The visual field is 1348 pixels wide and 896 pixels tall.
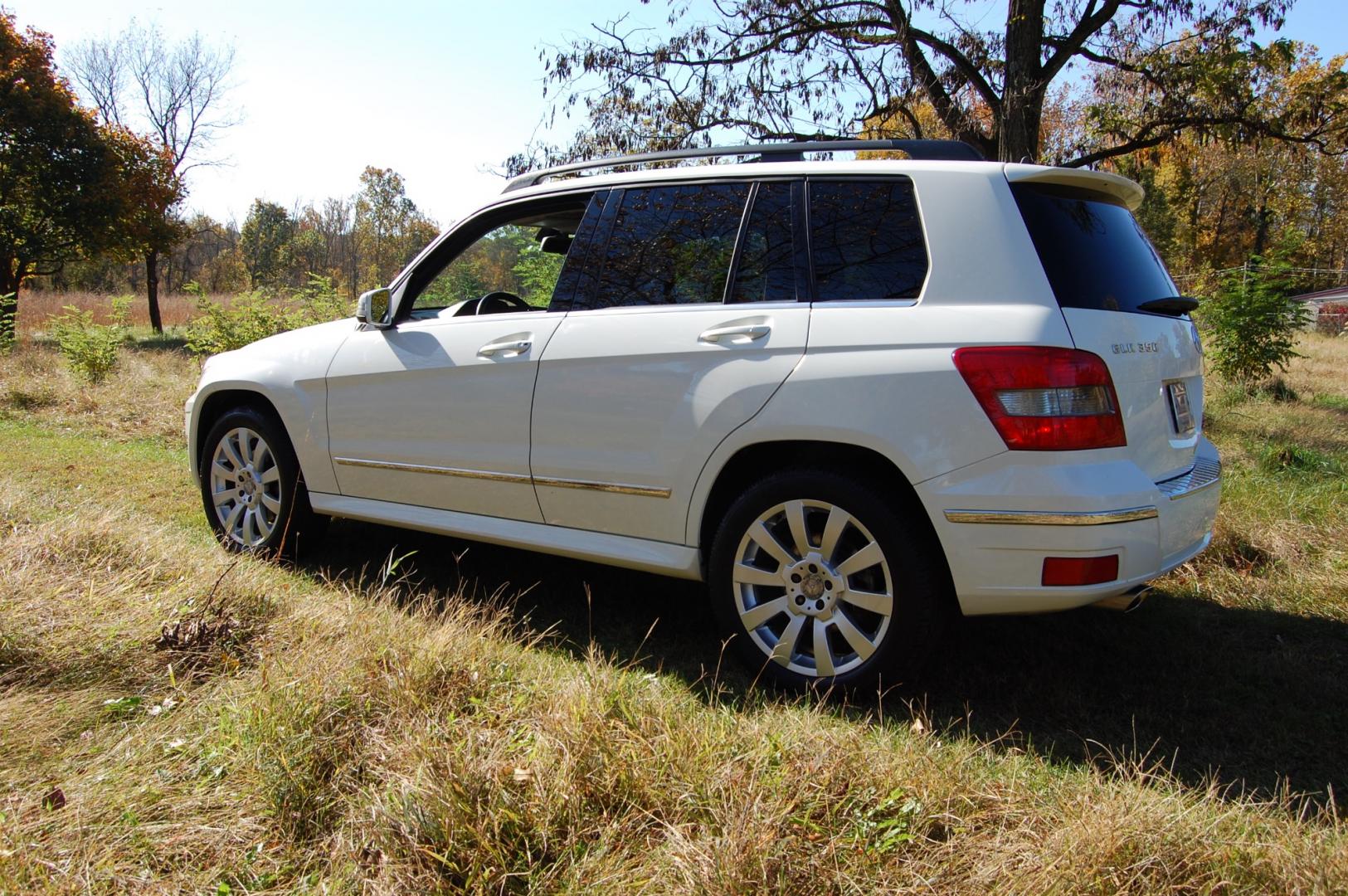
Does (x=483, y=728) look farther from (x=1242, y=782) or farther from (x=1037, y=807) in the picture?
(x=1242, y=782)

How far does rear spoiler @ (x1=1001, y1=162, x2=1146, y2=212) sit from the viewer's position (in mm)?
3033

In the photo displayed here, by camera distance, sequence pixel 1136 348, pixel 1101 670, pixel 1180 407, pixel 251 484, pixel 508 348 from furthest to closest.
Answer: pixel 251 484 < pixel 508 348 < pixel 1101 670 < pixel 1180 407 < pixel 1136 348

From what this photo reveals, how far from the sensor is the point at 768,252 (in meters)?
3.34

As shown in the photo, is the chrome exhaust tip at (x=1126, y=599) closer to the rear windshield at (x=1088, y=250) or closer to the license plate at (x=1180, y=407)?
the license plate at (x=1180, y=407)

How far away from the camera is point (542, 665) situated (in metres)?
3.30

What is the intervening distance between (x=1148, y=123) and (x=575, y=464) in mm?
8673

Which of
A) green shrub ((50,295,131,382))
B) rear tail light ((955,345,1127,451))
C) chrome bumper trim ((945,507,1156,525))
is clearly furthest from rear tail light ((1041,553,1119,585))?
green shrub ((50,295,131,382))

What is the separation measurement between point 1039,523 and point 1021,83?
739 cm

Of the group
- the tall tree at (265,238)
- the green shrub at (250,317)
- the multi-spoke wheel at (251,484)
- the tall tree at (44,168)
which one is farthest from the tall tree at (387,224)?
the multi-spoke wheel at (251,484)

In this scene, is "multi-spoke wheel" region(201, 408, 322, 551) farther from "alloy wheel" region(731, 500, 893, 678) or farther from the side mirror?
"alloy wheel" region(731, 500, 893, 678)

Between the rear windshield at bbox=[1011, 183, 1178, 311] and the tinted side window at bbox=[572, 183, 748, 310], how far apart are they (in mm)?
1056

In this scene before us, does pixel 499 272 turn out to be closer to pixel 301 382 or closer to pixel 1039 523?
pixel 301 382

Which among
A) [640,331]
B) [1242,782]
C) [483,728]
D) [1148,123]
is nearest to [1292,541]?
[1242,782]

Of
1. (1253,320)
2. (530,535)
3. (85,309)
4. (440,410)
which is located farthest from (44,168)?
(1253,320)
